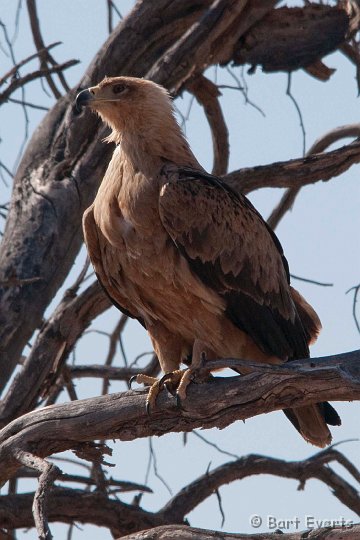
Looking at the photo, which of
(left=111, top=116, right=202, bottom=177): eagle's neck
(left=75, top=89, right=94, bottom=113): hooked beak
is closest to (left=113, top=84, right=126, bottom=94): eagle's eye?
(left=75, top=89, right=94, bottom=113): hooked beak

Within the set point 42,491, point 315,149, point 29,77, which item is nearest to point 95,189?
point 29,77

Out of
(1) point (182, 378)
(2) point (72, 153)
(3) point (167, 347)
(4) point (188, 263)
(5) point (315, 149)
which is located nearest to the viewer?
(1) point (182, 378)

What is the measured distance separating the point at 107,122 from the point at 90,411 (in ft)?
7.18

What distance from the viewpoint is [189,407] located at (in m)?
5.38

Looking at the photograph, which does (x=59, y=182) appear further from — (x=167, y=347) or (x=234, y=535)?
(x=234, y=535)

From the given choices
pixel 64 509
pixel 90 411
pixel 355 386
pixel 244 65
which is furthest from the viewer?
pixel 244 65

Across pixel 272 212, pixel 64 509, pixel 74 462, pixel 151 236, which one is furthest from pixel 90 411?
pixel 272 212

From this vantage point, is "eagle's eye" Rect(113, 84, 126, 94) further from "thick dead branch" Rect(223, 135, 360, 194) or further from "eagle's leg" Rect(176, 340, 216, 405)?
"eagle's leg" Rect(176, 340, 216, 405)

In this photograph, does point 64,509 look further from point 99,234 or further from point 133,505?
point 99,234

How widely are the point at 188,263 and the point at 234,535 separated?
1.81m

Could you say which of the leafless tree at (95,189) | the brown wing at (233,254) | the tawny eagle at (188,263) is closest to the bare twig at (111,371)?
the leafless tree at (95,189)

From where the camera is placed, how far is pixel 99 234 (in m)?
6.35

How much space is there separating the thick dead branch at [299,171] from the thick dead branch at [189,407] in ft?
7.03

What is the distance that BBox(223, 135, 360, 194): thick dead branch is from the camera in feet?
23.3
